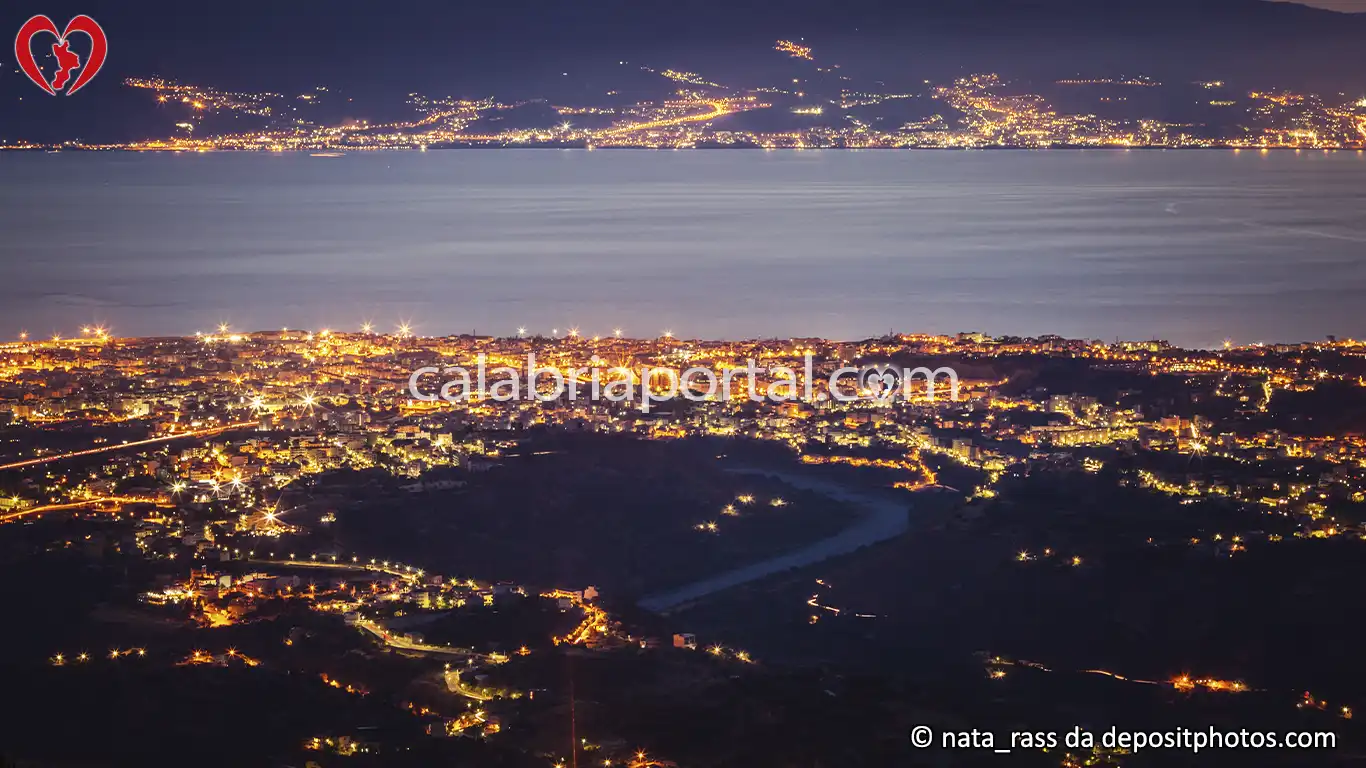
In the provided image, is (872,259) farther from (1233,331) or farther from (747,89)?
(747,89)

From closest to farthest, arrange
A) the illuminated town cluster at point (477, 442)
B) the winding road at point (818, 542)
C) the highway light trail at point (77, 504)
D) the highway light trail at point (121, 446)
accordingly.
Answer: the illuminated town cluster at point (477, 442) → the winding road at point (818, 542) → the highway light trail at point (77, 504) → the highway light trail at point (121, 446)

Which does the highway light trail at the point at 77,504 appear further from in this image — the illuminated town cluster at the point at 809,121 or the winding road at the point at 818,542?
the illuminated town cluster at the point at 809,121

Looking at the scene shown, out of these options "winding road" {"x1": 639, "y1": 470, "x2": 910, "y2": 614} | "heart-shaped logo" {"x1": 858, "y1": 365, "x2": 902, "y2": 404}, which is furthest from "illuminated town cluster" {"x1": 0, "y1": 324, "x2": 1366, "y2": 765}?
"winding road" {"x1": 639, "y1": 470, "x2": 910, "y2": 614}

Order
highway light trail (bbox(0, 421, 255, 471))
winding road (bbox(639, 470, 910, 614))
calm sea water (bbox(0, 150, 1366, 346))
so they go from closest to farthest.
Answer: winding road (bbox(639, 470, 910, 614)) < highway light trail (bbox(0, 421, 255, 471)) < calm sea water (bbox(0, 150, 1366, 346))

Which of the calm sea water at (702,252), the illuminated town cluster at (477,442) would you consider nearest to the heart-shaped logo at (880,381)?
the illuminated town cluster at (477,442)

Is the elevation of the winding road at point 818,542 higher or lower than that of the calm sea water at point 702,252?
lower

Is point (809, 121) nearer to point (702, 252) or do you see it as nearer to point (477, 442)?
point (702, 252)

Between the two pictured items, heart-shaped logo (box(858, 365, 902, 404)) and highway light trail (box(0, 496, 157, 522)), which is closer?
highway light trail (box(0, 496, 157, 522))

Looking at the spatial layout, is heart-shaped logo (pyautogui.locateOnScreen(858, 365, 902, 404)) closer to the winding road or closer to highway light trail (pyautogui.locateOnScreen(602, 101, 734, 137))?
the winding road
